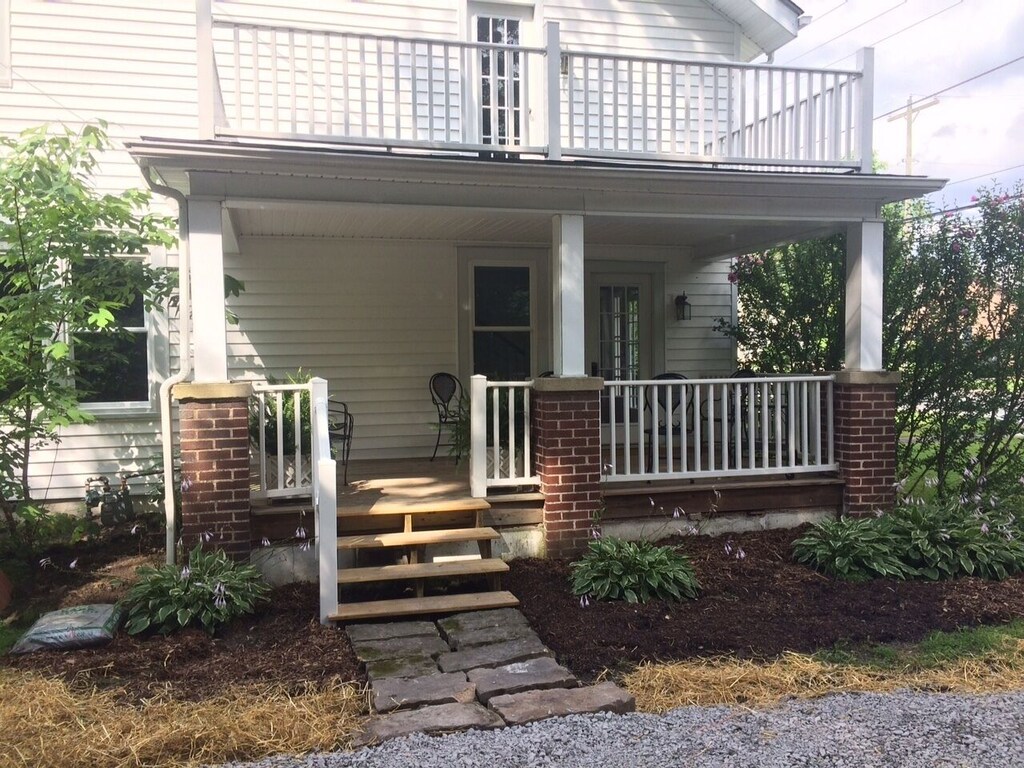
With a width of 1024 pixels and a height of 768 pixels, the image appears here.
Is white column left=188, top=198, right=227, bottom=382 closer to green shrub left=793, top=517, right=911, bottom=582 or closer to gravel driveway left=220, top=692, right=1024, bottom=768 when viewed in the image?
gravel driveway left=220, top=692, right=1024, bottom=768

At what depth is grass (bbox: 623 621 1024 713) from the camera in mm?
3878

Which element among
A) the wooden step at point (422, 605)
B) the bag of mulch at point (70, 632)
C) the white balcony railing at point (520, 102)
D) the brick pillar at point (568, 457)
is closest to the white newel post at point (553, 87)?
the white balcony railing at point (520, 102)

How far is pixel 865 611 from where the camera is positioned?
506cm

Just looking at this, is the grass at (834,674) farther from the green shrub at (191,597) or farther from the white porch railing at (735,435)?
the green shrub at (191,597)

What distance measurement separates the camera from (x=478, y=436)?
5.88 meters

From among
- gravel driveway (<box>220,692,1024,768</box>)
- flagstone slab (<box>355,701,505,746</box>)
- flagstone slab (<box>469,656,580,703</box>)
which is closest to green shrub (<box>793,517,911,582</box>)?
gravel driveway (<box>220,692,1024,768</box>)

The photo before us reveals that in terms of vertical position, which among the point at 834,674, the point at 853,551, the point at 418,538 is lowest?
the point at 834,674

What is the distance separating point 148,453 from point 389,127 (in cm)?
396

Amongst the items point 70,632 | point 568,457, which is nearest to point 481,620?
point 568,457

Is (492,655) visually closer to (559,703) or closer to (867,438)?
(559,703)

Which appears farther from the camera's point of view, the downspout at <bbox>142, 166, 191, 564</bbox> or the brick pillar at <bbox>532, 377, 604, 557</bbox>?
the brick pillar at <bbox>532, 377, 604, 557</bbox>

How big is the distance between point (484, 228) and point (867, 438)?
3.86 metres

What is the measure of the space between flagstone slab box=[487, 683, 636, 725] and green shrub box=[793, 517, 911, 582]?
2727mm

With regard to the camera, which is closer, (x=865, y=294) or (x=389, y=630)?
(x=389, y=630)
